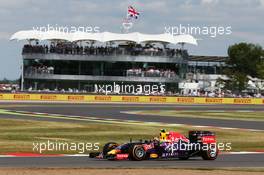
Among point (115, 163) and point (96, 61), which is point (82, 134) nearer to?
point (115, 163)

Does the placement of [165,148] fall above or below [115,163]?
above

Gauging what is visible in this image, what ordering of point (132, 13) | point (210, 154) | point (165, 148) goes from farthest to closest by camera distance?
point (132, 13) → point (210, 154) → point (165, 148)

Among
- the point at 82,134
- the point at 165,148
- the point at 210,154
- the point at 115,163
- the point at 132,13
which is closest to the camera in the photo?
the point at 115,163

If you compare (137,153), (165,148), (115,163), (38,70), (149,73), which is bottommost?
(115,163)

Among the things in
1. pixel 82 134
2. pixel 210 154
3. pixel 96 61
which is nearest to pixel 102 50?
pixel 96 61

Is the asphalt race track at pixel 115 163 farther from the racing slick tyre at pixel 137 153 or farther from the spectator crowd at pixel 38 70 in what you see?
the spectator crowd at pixel 38 70

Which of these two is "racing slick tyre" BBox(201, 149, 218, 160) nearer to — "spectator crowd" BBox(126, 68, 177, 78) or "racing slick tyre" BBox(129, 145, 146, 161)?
"racing slick tyre" BBox(129, 145, 146, 161)

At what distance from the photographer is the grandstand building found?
95312mm

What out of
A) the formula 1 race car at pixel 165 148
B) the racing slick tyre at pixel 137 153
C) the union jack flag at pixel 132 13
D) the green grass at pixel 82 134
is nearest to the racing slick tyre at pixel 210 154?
the formula 1 race car at pixel 165 148

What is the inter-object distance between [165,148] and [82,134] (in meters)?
11.7

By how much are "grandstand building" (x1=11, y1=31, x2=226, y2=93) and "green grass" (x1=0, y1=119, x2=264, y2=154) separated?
54.1 meters

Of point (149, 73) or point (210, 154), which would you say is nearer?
point (210, 154)

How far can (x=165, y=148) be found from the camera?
2200 cm

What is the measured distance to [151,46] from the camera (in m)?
101
